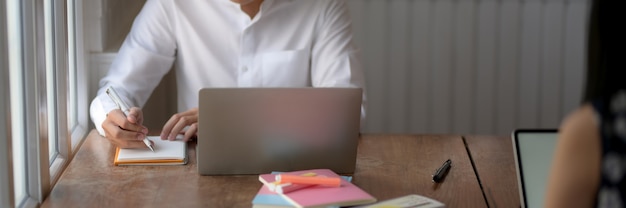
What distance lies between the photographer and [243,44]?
Answer: 2480 millimetres

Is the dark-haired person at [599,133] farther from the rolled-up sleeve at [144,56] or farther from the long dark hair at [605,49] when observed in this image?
the rolled-up sleeve at [144,56]

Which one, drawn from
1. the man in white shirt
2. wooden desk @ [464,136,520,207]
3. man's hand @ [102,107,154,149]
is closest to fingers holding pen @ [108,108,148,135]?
man's hand @ [102,107,154,149]

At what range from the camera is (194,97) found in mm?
2551

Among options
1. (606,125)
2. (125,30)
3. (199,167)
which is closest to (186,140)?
(199,167)

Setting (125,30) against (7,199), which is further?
(125,30)

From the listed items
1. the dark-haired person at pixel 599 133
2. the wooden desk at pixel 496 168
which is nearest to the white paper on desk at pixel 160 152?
the wooden desk at pixel 496 168

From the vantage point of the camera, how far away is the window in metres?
1.43

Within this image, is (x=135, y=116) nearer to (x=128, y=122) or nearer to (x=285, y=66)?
(x=128, y=122)

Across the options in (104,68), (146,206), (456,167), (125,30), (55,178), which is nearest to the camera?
(146,206)

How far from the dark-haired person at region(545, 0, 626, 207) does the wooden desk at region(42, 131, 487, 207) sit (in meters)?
0.80

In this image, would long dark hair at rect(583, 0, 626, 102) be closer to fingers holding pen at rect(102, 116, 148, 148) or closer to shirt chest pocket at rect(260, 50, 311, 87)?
fingers holding pen at rect(102, 116, 148, 148)

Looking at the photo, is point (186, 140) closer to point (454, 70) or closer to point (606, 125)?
point (606, 125)

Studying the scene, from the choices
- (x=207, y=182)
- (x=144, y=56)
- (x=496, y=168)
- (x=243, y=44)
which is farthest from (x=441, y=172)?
(x=144, y=56)

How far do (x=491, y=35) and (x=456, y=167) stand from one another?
5.34 feet
